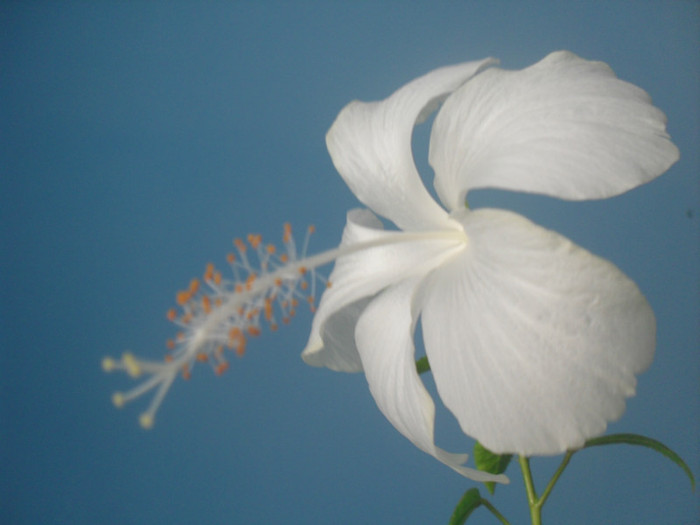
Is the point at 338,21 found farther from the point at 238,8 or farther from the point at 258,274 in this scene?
the point at 258,274

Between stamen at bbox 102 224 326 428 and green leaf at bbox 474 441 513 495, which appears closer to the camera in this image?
stamen at bbox 102 224 326 428

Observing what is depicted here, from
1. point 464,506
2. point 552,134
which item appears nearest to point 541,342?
point 552,134

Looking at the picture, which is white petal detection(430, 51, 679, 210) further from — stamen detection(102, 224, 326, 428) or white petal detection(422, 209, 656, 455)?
stamen detection(102, 224, 326, 428)

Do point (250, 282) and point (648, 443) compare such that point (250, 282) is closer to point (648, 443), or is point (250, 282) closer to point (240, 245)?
point (240, 245)

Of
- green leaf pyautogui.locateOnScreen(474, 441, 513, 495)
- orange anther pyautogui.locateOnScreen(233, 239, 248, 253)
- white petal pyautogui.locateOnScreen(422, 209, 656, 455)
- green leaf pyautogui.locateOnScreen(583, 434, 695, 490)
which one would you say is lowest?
green leaf pyautogui.locateOnScreen(583, 434, 695, 490)

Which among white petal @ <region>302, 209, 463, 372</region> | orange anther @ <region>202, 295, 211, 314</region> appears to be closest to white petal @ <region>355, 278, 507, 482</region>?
white petal @ <region>302, 209, 463, 372</region>
